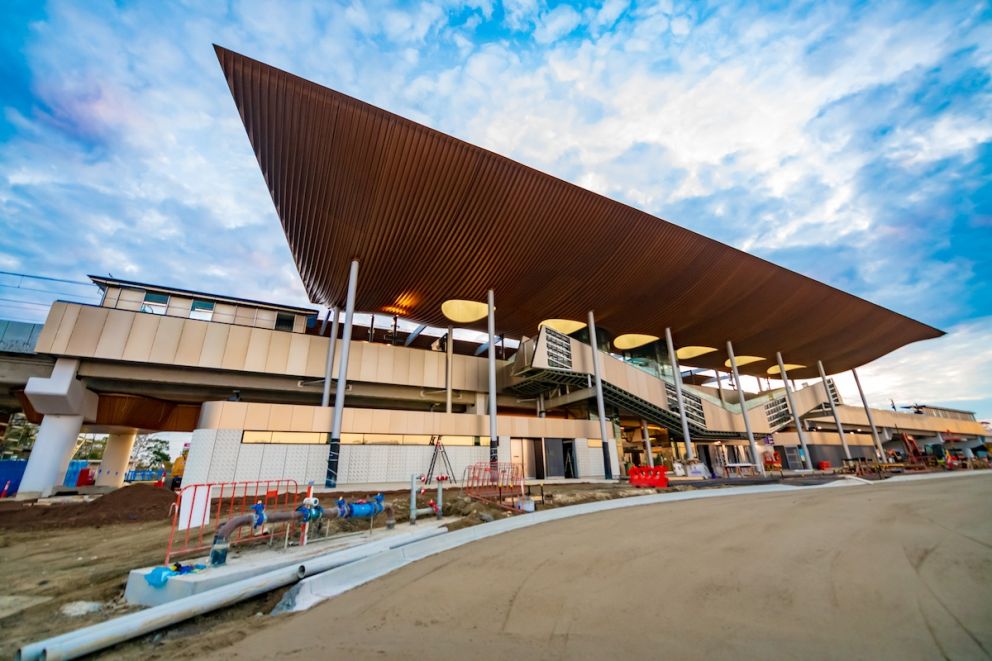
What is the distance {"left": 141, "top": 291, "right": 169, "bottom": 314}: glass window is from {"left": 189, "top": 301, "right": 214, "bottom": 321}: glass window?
4.04 feet

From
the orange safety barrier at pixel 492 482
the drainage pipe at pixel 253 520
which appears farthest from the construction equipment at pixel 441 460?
the drainage pipe at pixel 253 520

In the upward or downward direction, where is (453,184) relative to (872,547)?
upward

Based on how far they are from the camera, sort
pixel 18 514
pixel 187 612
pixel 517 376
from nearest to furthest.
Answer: pixel 187 612 → pixel 18 514 → pixel 517 376

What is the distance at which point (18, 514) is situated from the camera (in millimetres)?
12023

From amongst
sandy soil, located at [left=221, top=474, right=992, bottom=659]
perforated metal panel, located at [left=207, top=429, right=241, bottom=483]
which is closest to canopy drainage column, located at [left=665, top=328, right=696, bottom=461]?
sandy soil, located at [left=221, top=474, right=992, bottom=659]

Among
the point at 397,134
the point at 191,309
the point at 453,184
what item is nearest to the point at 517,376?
the point at 453,184

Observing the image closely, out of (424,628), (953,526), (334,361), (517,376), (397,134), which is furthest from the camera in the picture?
(517,376)

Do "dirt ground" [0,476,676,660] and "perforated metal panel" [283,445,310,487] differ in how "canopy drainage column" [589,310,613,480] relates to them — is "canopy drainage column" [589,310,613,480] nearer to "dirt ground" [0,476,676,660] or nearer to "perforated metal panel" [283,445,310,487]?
"dirt ground" [0,476,676,660]

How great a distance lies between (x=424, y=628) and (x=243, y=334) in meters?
22.6

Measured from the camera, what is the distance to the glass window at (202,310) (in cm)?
2142

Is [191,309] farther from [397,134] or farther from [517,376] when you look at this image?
[517,376]

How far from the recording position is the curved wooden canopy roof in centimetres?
1545

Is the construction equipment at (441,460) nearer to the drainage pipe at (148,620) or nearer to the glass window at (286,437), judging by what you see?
the glass window at (286,437)

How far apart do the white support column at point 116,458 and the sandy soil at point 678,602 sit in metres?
32.8
